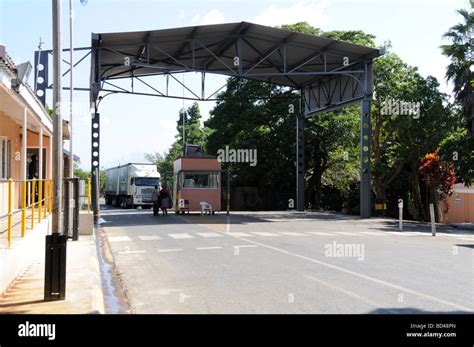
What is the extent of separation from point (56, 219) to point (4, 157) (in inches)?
373

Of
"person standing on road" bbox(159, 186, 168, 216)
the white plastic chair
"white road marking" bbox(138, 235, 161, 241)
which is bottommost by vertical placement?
"white road marking" bbox(138, 235, 161, 241)

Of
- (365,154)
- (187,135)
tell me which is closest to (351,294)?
(365,154)

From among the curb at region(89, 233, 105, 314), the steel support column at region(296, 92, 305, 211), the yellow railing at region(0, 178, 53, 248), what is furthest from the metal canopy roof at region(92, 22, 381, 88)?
the curb at region(89, 233, 105, 314)

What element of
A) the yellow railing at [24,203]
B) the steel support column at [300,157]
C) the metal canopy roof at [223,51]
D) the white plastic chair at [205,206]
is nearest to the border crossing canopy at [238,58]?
the metal canopy roof at [223,51]

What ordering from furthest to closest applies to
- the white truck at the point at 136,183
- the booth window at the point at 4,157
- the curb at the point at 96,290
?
the white truck at the point at 136,183 < the booth window at the point at 4,157 < the curb at the point at 96,290

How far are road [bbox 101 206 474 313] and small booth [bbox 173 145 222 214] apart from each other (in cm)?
1089

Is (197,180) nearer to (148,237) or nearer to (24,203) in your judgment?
(148,237)

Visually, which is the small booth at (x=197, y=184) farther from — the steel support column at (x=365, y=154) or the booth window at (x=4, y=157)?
the booth window at (x=4, y=157)

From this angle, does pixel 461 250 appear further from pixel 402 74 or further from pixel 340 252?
pixel 402 74

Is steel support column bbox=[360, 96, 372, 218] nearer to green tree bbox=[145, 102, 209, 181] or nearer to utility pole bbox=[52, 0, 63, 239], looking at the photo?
utility pole bbox=[52, 0, 63, 239]

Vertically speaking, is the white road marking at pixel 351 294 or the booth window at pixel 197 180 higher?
the booth window at pixel 197 180

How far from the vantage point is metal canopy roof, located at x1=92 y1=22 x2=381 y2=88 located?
84.9 ft

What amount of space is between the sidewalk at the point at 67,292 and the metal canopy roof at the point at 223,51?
16.4 metres

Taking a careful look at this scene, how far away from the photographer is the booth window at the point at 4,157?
15.8 meters
